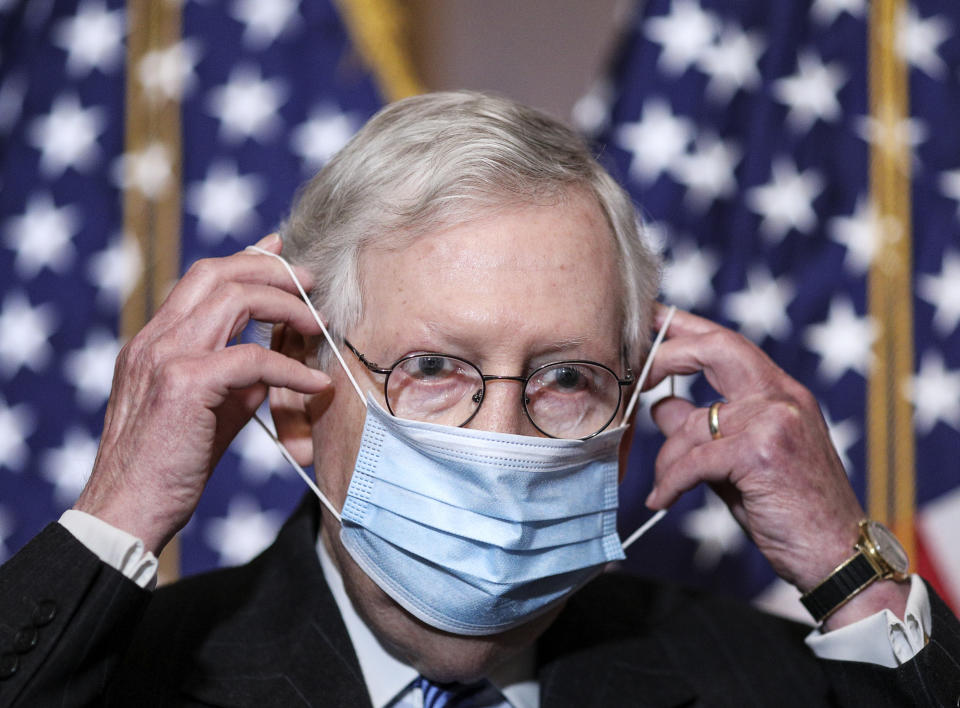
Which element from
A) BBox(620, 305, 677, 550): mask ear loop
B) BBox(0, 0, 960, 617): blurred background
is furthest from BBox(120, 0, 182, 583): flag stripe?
BBox(620, 305, 677, 550): mask ear loop

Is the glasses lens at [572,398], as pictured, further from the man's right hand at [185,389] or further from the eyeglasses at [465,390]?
the man's right hand at [185,389]

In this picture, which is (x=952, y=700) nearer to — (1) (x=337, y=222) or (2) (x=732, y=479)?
(2) (x=732, y=479)

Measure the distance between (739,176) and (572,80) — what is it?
88 cm

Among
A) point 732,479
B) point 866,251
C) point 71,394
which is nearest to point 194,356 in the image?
point 732,479

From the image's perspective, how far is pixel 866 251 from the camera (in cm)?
349

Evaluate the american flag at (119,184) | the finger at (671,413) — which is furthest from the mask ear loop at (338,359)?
the american flag at (119,184)

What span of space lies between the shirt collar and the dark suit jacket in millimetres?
37

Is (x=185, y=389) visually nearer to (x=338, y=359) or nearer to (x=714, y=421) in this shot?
(x=338, y=359)

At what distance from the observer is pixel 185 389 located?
189cm

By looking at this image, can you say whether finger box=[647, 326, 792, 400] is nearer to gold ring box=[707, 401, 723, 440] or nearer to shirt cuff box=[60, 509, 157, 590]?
gold ring box=[707, 401, 723, 440]

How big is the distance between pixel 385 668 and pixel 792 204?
2.26 metres

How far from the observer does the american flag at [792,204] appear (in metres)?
3.46

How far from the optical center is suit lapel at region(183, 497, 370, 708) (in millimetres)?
2041

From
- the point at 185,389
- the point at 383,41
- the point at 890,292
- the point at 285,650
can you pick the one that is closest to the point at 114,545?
the point at 185,389
